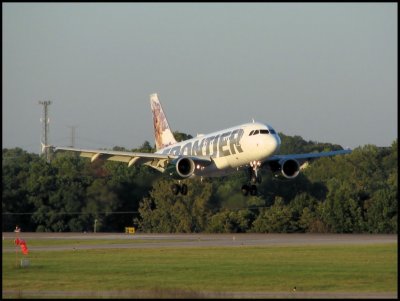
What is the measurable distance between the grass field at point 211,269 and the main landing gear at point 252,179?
3.46 meters

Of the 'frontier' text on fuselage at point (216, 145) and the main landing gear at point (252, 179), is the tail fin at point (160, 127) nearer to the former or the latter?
the 'frontier' text on fuselage at point (216, 145)

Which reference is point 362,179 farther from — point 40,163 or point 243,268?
point 243,268

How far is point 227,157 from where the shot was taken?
64.1 m


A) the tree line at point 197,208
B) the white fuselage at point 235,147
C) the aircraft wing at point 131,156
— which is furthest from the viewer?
the tree line at point 197,208

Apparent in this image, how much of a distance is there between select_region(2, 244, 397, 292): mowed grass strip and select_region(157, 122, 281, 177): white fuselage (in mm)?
4815

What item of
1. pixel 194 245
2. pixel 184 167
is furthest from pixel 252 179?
pixel 194 245

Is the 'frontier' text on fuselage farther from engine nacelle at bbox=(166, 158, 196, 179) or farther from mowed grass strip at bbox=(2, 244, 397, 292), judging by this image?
mowed grass strip at bbox=(2, 244, 397, 292)

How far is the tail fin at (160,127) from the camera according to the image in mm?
80938

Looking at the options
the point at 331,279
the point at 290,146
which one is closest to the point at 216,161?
the point at 331,279

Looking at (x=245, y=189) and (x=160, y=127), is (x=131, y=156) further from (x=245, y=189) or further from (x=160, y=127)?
(x=160, y=127)

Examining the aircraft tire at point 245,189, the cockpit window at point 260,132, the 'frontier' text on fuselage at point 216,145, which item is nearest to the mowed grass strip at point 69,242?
the 'frontier' text on fuselage at point 216,145

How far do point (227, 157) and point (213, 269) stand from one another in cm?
1367

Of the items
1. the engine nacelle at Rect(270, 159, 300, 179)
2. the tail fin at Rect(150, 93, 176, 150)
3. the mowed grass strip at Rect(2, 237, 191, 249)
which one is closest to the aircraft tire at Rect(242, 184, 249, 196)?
the engine nacelle at Rect(270, 159, 300, 179)

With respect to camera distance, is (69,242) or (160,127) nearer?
(69,242)
